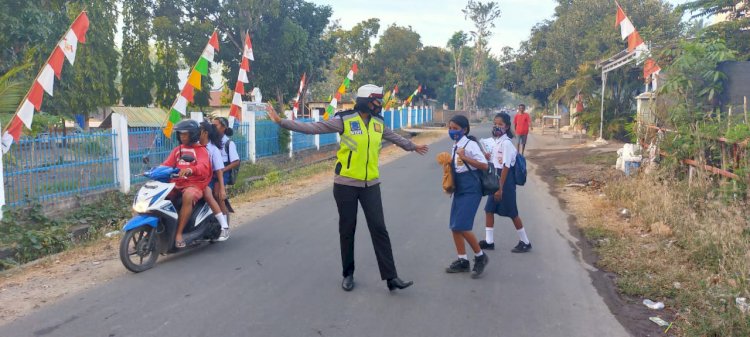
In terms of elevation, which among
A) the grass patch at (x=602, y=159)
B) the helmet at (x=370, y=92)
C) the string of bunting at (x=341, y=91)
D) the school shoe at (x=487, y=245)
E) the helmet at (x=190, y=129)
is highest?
the string of bunting at (x=341, y=91)

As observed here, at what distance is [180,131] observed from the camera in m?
6.39

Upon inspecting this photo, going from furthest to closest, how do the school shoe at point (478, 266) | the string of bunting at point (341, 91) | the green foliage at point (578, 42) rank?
the green foliage at point (578, 42) < the string of bunting at point (341, 91) < the school shoe at point (478, 266)

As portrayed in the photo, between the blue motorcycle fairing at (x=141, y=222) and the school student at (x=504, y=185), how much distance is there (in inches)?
138

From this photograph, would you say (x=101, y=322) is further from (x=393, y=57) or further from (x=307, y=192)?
(x=393, y=57)

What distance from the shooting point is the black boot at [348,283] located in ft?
17.1

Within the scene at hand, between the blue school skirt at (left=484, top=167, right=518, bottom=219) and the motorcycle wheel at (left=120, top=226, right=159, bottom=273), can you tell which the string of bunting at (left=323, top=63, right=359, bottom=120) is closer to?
the blue school skirt at (left=484, top=167, right=518, bottom=219)

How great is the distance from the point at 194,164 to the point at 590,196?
746 centimetres

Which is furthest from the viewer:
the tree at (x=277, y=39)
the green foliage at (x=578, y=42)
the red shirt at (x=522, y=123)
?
the tree at (x=277, y=39)

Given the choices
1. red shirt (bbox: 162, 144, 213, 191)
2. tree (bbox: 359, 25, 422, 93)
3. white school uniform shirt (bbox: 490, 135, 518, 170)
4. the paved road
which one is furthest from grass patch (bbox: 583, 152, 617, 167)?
tree (bbox: 359, 25, 422, 93)

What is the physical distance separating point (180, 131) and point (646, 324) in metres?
4.78

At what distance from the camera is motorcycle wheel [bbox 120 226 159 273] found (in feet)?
18.8

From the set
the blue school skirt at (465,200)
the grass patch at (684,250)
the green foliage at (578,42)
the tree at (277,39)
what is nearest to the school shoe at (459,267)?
the blue school skirt at (465,200)

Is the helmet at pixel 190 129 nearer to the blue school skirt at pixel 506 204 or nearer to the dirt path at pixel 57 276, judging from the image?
the dirt path at pixel 57 276

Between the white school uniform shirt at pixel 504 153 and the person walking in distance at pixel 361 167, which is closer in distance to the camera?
the person walking in distance at pixel 361 167
